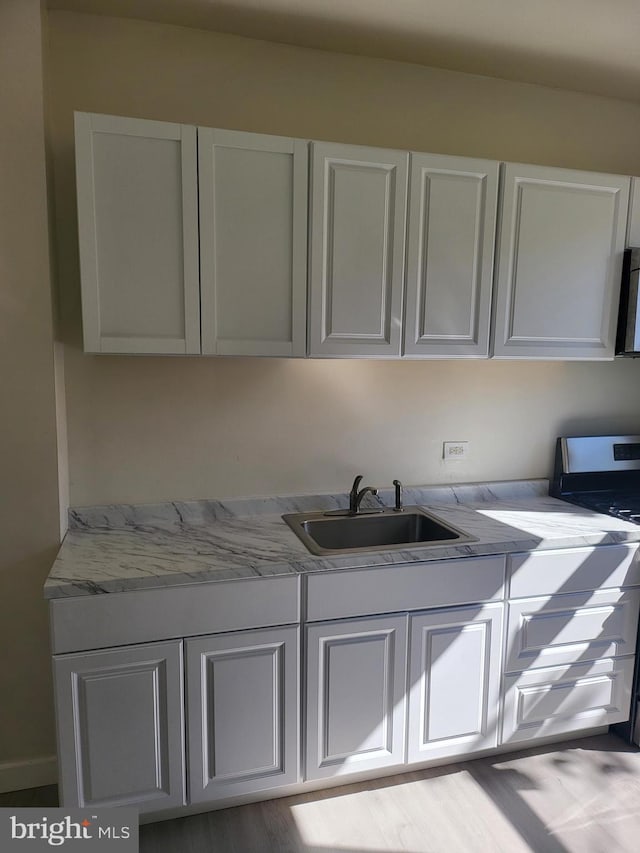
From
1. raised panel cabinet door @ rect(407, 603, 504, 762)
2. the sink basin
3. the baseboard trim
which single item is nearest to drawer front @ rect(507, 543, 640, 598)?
raised panel cabinet door @ rect(407, 603, 504, 762)

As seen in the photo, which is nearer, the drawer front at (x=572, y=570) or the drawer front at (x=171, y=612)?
the drawer front at (x=171, y=612)

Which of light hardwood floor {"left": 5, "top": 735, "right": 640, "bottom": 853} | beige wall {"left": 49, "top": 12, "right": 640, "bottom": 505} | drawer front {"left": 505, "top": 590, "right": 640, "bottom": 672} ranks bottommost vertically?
light hardwood floor {"left": 5, "top": 735, "right": 640, "bottom": 853}

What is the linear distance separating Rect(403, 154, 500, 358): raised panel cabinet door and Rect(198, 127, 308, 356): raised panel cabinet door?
40cm

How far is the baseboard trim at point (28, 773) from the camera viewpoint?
2.00 metres

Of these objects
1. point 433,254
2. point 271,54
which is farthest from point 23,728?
point 271,54

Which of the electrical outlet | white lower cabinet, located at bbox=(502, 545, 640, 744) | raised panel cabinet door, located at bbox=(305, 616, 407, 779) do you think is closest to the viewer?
raised panel cabinet door, located at bbox=(305, 616, 407, 779)

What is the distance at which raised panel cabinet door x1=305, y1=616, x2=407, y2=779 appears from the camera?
1.86 m

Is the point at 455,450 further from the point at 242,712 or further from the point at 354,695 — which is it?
the point at 242,712

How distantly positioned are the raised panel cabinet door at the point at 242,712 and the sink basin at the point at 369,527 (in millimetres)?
488

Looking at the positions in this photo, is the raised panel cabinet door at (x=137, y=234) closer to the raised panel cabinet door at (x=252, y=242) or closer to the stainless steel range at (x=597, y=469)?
the raised panel cabinet door at (x=252, y=242)

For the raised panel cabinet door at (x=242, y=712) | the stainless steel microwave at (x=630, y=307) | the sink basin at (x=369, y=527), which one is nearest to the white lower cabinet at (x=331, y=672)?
the raised panel cabinet door at (x=242, y=712)

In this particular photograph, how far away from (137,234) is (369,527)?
1353mm

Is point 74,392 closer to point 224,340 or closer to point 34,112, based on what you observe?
point 224,340

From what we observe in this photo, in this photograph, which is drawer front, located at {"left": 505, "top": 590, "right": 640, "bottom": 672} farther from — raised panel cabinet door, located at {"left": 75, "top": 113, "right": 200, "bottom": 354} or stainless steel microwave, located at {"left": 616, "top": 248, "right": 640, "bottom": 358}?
raised panel cabinet door, located at {"left": 75, "top": 113, "right": 200, "bottom": 354}
